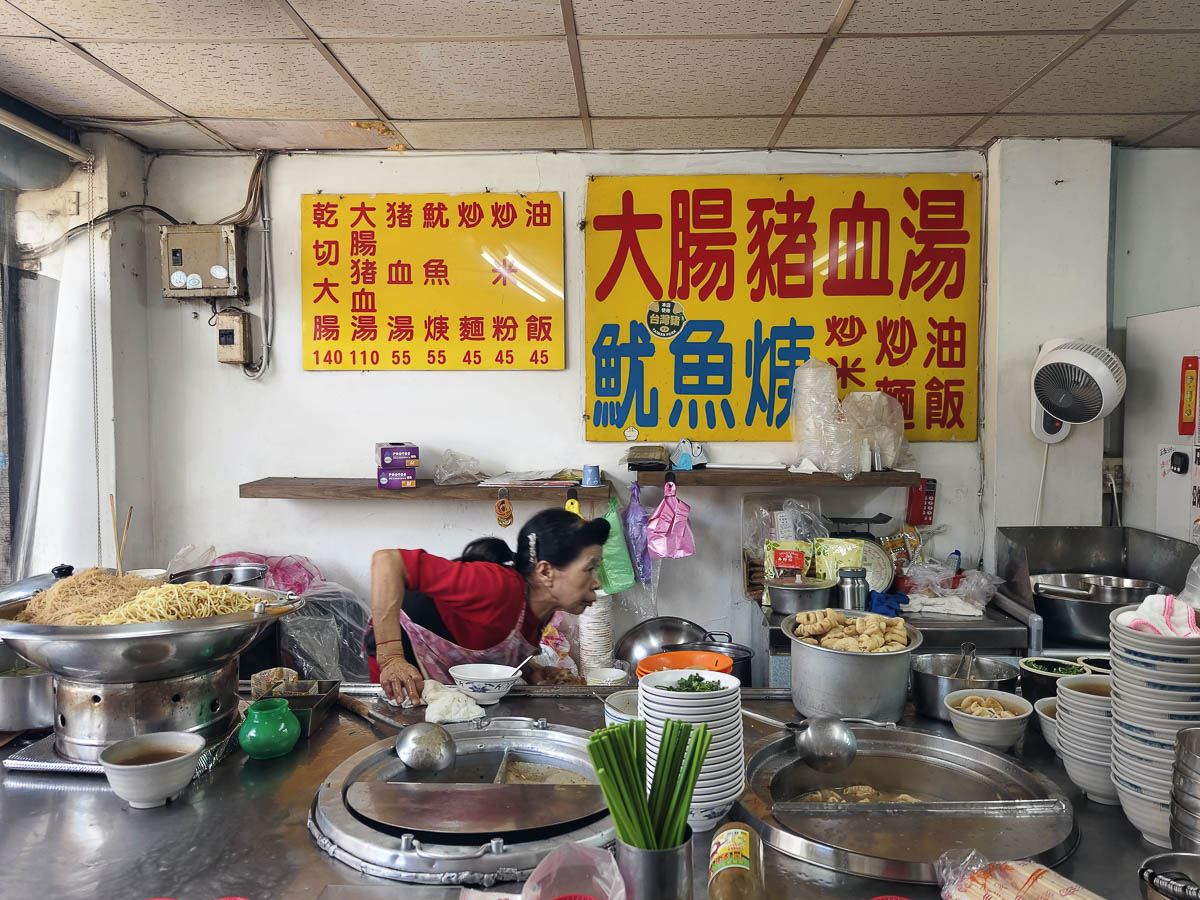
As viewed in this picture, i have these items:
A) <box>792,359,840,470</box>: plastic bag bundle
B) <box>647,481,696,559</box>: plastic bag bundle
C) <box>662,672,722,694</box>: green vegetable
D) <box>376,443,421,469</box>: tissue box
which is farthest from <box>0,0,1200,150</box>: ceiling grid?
A: <box>662,672,722,694</box>: green vegetable

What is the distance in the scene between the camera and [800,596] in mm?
3229

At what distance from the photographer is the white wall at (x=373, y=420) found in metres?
3.87

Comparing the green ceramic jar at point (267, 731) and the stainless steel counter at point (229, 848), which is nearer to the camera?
the stainless steel counter at point (229, 848)

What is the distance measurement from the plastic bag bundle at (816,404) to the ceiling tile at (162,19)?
2386mm

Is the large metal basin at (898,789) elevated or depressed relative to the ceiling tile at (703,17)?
depressed

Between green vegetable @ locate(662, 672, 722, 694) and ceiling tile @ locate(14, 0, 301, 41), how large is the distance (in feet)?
7.28

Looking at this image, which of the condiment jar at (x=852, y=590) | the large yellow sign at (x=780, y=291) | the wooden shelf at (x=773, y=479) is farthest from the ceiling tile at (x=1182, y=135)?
the condiment jar at (x=852, y=590)

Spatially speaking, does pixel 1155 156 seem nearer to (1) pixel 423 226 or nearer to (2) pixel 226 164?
(1) pixel 423 226

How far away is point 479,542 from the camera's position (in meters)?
3.15

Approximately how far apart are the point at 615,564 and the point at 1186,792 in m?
2.61

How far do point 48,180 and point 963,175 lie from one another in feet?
13.0

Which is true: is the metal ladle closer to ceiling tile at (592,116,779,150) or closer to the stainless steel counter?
the stainless steel counter

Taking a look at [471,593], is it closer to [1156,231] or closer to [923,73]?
[923,73]

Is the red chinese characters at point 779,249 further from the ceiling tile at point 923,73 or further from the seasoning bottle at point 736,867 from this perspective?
the seasoning bottle at point 736,867
